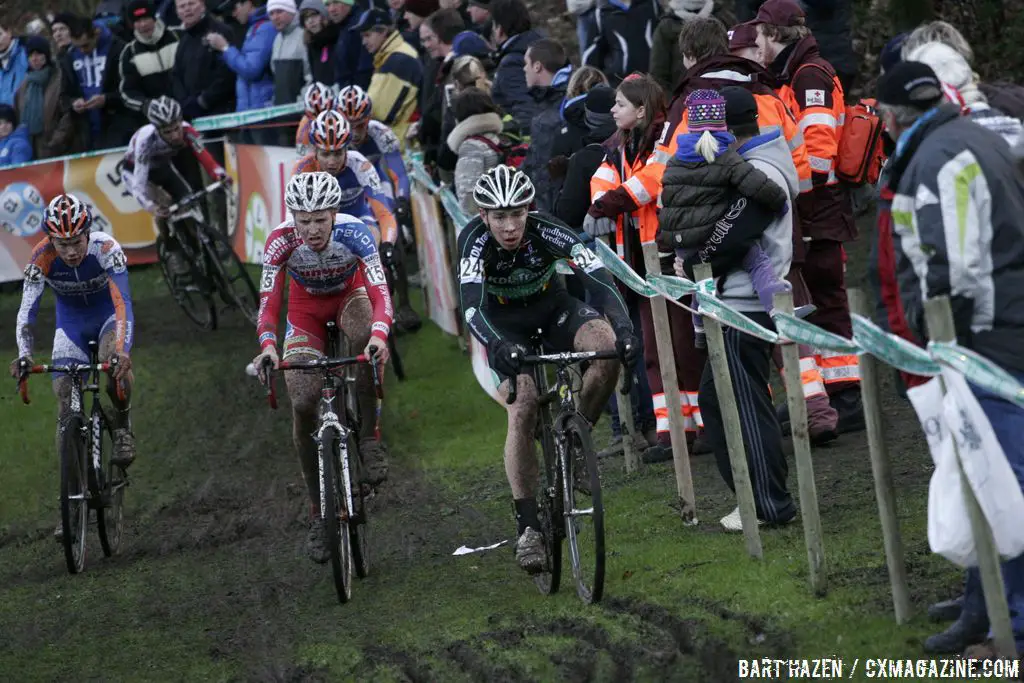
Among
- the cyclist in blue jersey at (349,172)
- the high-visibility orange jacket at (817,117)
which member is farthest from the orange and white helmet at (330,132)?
the high-visibility orange jacket at (817,117)

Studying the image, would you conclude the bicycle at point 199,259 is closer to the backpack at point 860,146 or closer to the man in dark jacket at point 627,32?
the man in dark jacket at point 627,32

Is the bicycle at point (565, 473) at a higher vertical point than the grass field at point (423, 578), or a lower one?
higher

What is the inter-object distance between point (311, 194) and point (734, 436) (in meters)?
3.53

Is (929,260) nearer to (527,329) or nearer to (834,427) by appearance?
(527,329)

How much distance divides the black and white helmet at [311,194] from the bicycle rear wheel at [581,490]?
285 centimetres

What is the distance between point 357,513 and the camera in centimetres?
959

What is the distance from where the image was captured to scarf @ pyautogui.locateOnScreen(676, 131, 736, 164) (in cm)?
871

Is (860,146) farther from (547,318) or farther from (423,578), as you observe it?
(423,578)

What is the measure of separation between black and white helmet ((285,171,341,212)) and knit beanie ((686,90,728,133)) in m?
2.70

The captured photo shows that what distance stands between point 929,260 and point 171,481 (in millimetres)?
8907

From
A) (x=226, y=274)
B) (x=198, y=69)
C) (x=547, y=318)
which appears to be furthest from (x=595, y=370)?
(x=198, y=69)

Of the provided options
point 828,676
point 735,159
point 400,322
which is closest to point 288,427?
point 400,322

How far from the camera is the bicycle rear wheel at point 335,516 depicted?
904 centimetres

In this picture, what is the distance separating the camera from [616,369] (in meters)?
8.84
